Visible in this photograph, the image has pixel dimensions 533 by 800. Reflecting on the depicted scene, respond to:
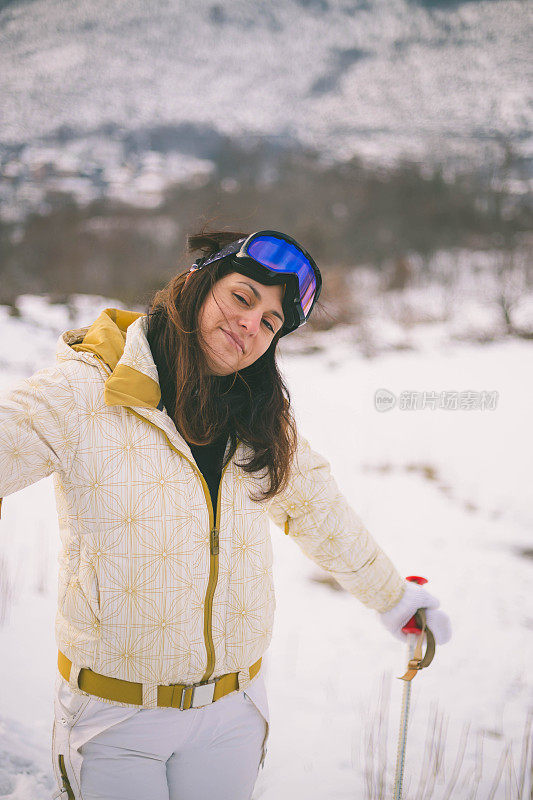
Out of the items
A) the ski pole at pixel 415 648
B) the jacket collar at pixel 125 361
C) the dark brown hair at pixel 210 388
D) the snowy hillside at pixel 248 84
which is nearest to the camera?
the jacket collar at pixel 125 361

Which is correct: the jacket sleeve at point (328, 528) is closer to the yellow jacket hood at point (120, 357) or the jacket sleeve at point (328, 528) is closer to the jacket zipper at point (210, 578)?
the jacket zipper at point (210, 578)

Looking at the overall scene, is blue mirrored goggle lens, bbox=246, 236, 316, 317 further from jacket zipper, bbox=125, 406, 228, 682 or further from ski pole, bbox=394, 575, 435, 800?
ski pole, bbox=394, 575, 435, 800

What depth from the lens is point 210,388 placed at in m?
1.03

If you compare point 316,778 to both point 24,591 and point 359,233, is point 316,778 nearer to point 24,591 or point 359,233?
point 24,591

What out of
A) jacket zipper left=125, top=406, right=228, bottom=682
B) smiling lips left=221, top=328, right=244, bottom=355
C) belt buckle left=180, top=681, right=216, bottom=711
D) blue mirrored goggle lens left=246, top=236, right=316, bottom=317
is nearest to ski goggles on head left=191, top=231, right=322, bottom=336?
blue mirrored goggle lens left=246, top=236, right=316, bottom=317

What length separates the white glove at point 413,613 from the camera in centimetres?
130

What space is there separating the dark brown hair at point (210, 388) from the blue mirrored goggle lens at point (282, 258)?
2.7 inches

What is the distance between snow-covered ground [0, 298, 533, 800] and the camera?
184cm

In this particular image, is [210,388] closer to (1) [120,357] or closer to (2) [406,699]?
(1) [120,357]

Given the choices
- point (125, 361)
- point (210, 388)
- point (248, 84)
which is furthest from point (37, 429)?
point (248, 84)

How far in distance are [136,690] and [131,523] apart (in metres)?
0.32

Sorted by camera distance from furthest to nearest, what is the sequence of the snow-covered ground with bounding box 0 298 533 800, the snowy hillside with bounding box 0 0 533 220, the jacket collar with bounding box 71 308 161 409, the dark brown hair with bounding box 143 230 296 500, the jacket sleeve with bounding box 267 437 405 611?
the snowy hillside with bounding box 0 0 533 220 < the snow-covered ground with bounding box 0 298 533 800 < the jacket sleeve with bounding box 267 437 405 611 < the dark brown hair with bounding box 143 230 296 500 < the jacket collar with bounding box 71 308 161 409

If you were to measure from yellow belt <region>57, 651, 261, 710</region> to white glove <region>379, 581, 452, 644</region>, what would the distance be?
56 cm

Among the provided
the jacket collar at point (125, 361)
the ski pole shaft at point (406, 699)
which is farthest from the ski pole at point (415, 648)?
the jacket collar at point (125, 361)
